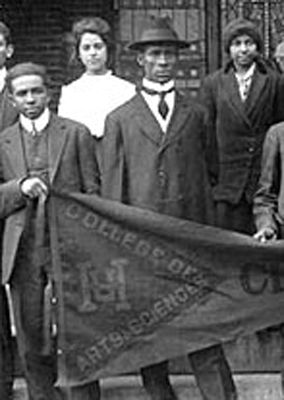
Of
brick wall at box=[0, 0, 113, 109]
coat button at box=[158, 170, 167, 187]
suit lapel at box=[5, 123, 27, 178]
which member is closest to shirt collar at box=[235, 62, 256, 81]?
coat button at box=[158, 170, 167, 187]

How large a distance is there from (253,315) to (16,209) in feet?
4.23

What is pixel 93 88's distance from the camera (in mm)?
9125

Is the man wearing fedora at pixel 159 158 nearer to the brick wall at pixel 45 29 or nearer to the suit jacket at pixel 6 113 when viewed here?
the suit jacket at pixel 6 113

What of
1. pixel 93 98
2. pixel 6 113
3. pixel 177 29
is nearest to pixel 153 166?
pixel 6 113

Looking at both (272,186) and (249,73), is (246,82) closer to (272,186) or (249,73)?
(249,73)

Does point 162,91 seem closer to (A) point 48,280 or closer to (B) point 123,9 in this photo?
(A) point 48,280

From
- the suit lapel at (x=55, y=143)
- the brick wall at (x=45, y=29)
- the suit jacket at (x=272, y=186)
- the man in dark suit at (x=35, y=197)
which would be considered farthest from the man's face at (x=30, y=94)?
the brick wall at (x=45, y=29)

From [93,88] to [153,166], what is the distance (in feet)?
3.56

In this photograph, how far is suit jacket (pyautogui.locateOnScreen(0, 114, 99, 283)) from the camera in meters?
8.05

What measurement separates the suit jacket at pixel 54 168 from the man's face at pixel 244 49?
4.22 ft

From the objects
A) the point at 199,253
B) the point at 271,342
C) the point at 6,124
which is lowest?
the point at 271,342

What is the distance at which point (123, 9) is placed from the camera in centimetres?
1194

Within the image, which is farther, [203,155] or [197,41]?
[197,41]

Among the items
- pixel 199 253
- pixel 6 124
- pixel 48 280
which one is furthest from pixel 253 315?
pixel 6 124
